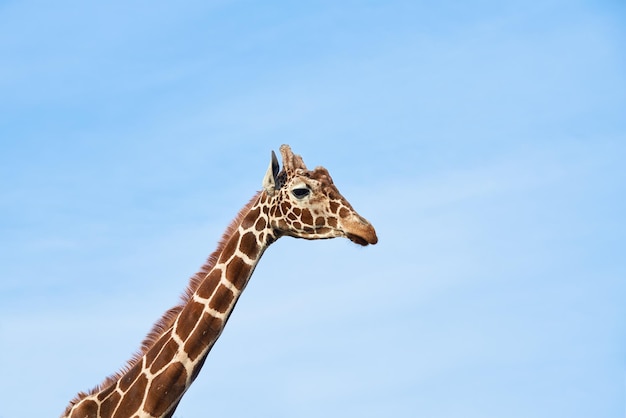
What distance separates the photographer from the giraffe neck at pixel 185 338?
1477 centimetres

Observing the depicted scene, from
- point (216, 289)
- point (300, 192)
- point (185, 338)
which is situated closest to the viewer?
point (185, 338)

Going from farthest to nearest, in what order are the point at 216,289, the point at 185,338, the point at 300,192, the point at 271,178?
the point at 271,178 < the point at 300,192 < the point at 216,289 < the point at 185,338

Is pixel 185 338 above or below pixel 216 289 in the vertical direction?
below

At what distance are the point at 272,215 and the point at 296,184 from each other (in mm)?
700

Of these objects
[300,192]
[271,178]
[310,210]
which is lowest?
[310,210]

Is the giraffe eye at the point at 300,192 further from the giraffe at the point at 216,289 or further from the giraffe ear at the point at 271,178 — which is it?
the giraffe ear at the point at 271,178

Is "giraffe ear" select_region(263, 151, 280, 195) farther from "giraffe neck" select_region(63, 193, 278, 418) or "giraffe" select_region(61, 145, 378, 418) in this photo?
"giraffe neck" select_region(63, 193, 278, 418)

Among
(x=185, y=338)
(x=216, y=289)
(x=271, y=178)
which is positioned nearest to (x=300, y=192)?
(x=271, y=178)

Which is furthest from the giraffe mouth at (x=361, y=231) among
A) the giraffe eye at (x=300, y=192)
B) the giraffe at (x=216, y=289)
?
the giraffe eye at (x=300, y=192)

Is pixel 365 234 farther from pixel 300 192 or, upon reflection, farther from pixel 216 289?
pixel 216 289

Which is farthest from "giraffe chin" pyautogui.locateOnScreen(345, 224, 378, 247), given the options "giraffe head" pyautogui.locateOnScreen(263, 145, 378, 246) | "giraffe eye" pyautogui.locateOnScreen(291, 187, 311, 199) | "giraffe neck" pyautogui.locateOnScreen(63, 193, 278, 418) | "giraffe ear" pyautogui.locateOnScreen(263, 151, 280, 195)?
"giraffe ear" pyautogui.locateOnScreen(263, 151, 280, 195)

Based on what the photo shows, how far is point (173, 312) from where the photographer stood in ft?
51.5

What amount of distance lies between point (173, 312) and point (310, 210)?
3087mm

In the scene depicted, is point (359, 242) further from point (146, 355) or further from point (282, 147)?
point (146, 355)
